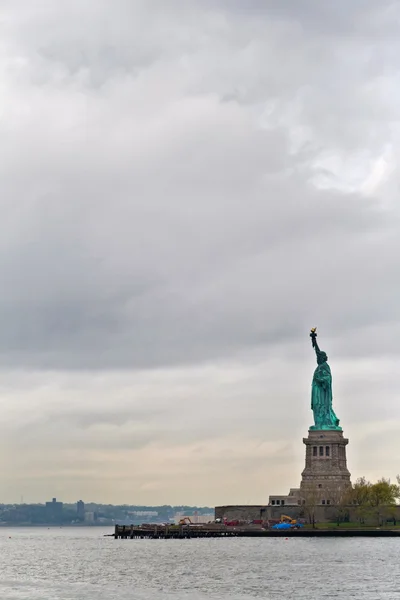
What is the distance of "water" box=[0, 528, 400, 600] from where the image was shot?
94562mm

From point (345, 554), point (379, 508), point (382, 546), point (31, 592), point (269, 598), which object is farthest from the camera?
point (379, 508)

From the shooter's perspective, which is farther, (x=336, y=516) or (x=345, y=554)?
(x=336, y=516)

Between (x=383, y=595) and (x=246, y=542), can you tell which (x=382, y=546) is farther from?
(x=383, y=595)

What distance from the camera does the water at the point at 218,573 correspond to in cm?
9456

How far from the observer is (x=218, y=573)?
114562 millimetres

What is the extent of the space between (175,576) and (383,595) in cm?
2785

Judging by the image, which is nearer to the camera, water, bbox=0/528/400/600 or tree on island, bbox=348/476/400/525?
water, bbox=0/528/400/600

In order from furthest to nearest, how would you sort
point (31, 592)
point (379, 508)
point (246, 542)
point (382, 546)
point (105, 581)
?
Result: point (379, 508) → point (246, 542) → point (382, 546) → point (105, 581) → point (31, 592)

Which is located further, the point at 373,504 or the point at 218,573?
the point at 373,504

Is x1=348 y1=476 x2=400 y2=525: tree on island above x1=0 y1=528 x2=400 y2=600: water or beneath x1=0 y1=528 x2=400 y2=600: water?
above

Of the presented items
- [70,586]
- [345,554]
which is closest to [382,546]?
[345,554]

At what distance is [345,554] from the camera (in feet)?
456

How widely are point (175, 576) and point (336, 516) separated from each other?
89.7m

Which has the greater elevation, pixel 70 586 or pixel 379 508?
pixel 379 508
